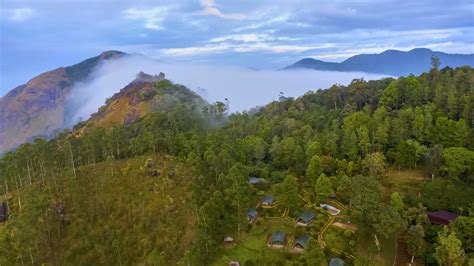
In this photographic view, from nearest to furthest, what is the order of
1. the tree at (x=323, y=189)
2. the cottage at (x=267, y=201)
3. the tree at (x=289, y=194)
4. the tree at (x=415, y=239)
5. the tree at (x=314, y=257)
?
the tree at (x=314, y=257) < the tree at (x=415, y=239) < the tree at (x=289, y=194) < the tree at (x=323, y=189) < the cottage at (x=267, y=201)

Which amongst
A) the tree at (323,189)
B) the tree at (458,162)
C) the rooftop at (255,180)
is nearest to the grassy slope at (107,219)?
the rooftop at (255,180)

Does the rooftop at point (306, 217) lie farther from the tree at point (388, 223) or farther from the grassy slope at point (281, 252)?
the tree at point (388, 223)

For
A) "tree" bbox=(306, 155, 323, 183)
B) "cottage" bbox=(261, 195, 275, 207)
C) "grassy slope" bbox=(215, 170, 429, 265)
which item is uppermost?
"tree" bbox=(306, 155, 323, 183)

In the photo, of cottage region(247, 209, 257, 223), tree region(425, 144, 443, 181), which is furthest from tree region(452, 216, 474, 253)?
cottage region(247, 209, 257, 223)

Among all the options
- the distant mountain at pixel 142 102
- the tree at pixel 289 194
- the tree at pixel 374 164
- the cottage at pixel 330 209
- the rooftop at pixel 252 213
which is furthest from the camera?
the distant mountain at pixel 142 102

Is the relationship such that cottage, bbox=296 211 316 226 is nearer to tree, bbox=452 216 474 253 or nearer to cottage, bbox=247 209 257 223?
cottage, bbox=247 209 257 223
